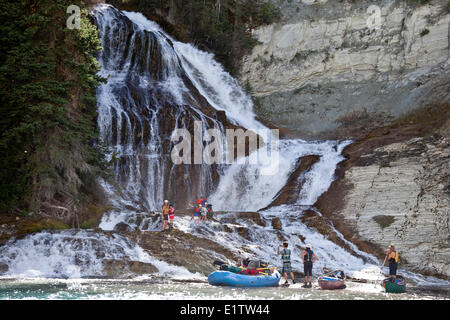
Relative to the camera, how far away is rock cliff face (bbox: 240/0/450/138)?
96.8 feet

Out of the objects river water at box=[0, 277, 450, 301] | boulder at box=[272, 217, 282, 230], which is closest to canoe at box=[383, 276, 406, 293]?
river water at box=[0, 277, 450, 301]

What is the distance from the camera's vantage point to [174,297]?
1209cm

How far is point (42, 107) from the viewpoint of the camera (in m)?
18.9

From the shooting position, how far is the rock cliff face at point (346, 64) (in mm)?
29516

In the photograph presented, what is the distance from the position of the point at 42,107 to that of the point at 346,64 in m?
19.2

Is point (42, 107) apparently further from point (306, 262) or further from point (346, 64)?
point (346, 64)

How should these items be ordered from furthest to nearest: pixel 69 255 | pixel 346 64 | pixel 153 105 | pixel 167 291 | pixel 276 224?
pixel 346 64 < pixel 153 105 < pixel 276 224 < pixel 69 255 < pixel 167 291

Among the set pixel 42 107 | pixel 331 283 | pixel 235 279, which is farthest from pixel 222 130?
pixel 331 283

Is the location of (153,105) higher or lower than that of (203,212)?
higher

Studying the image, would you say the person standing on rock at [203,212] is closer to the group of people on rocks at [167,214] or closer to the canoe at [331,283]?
the group of people on rocks at [167,214]

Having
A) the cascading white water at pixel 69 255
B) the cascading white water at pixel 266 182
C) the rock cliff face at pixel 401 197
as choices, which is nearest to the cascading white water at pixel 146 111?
the cascading white water at pixel 266 182

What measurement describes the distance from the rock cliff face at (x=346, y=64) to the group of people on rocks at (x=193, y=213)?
11.5 m

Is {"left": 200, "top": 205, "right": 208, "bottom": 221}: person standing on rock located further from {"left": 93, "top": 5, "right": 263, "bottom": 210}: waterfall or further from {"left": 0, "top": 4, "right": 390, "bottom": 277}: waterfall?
{"left": 93, "top": 5, "right": 263, "bottom": 210}: waterfall

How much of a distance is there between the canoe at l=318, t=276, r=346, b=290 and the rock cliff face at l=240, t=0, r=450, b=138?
15352 mm
